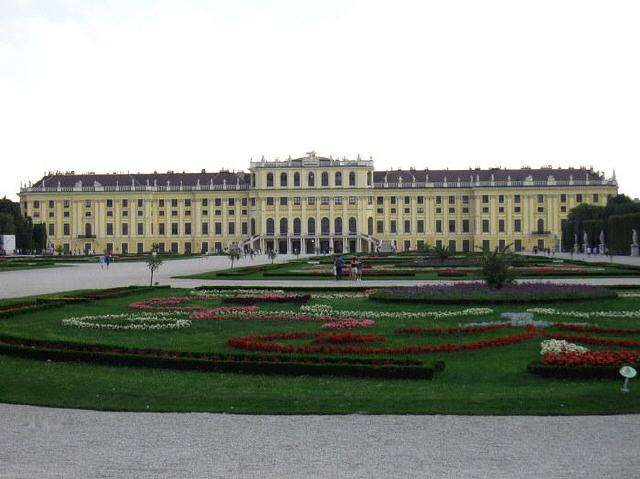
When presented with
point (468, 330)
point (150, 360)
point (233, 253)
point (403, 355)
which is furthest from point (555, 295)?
point (233, 253)

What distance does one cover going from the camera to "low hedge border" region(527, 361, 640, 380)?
8391mm

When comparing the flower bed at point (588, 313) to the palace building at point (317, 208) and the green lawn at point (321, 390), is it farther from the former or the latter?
the palace building at point (317, 208)

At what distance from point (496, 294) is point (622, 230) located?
42.4 meters

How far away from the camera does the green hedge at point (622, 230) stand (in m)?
53.8

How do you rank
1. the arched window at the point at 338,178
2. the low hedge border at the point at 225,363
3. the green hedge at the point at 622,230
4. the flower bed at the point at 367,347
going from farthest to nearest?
the arched window at the point at 338,178
the green hedge at the point at 622,230
the flower bed at the point at 367,347
the low hedge border at the point at 225,363

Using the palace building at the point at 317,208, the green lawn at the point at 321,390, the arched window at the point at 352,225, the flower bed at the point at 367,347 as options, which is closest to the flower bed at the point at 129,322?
the green lawn at the point at 321,390

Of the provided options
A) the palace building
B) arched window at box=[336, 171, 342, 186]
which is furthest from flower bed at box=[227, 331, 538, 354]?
arched window at box=[336, 171, 342, 186]

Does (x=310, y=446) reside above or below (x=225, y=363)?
below

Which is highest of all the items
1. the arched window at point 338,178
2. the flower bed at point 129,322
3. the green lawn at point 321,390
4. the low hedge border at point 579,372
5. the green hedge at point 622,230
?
the arched window at point 338,178

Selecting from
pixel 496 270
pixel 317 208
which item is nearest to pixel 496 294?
pixel 496 270

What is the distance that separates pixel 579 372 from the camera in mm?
8477

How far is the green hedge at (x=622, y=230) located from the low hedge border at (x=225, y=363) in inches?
1909

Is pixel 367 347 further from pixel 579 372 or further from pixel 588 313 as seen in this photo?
pixel 588 313

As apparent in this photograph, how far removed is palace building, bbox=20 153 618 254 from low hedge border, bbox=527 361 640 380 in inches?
2951
